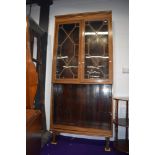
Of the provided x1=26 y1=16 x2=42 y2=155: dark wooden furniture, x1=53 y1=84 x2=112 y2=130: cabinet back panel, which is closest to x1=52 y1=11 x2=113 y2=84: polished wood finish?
x1=53 y1=84 x2=112 y2=130: cabinet back panel

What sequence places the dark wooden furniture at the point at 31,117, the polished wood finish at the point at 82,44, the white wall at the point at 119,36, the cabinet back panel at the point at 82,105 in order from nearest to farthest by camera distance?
the dark wooden furniture at the point at 31,117 → the polished wood finish at the point at 82,44 → the cabinet back panel at the point at 82,105 → the white wall at the point at 119,36

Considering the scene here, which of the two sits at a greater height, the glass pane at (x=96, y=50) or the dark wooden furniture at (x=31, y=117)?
the glass pane at (x=96, y=50)

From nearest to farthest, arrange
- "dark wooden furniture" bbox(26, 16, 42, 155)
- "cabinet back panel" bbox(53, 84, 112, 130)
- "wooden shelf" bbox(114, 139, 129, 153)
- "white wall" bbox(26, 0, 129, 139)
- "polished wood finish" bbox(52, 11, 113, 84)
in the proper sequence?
"dark wooden furniture" bbox(26, 16, 42, 155), "wooden shelf" bbox(114, 139, 129, 153), "polished wood finish" bbox(52, 11, 113, 84), "cabinet back panel" bbox(53, 84, 112, 130), "white wall" bbox(26, 0, 129, 139)

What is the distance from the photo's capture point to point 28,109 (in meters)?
1.49

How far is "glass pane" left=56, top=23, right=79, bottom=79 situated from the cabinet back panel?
9.8 inches

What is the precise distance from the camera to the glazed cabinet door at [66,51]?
8.29ft

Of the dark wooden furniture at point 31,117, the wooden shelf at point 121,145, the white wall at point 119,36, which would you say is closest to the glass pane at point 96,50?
the white wall at point 119,36

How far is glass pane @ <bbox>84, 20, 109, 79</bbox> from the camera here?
2.43 metres

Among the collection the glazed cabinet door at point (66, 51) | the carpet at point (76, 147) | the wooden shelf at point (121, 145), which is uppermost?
the glazed cabinet door at point (66, 51)

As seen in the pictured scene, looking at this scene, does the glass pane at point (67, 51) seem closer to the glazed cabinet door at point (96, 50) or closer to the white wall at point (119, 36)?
the glazed cabinet door at point (96, 50)

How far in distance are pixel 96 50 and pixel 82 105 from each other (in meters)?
0.93

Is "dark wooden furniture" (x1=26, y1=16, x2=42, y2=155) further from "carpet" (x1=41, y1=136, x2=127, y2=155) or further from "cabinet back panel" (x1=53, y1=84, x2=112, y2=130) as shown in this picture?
"cabinet back panel" (x1=53, y1=84, x2=112, y2=130)
